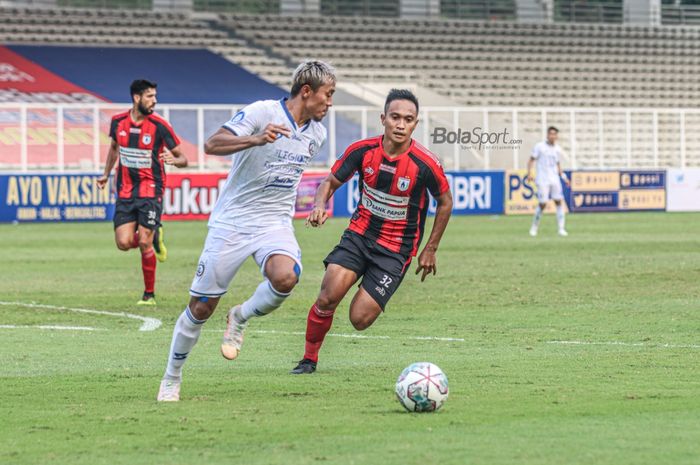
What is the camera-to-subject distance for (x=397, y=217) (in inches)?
386

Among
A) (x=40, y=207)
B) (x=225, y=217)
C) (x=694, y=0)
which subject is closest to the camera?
(x=225, y=217)

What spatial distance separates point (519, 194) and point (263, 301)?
29556 mm

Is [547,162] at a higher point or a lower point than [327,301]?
higher

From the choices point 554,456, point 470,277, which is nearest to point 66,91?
point 470,277

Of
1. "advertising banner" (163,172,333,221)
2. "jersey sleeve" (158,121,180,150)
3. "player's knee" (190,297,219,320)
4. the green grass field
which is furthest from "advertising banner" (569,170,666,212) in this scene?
"player's knee" (190,297,219,320)

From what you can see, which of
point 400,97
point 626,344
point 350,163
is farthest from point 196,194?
point 400,97

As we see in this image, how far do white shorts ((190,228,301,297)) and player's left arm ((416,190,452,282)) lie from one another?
104 centimetres

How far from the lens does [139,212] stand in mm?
15594

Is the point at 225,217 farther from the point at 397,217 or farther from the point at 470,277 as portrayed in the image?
the point at 470,277

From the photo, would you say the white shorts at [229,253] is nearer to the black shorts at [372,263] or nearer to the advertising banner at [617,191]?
the black shorts at [372,263]

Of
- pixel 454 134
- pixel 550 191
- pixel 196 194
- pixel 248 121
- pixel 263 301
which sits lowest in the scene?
pixel 196 194

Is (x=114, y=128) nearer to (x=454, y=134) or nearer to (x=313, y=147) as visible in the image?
(x=313, y=147)

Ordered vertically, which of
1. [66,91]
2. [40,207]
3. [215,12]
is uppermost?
[215,12]

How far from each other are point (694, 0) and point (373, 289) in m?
46.9
